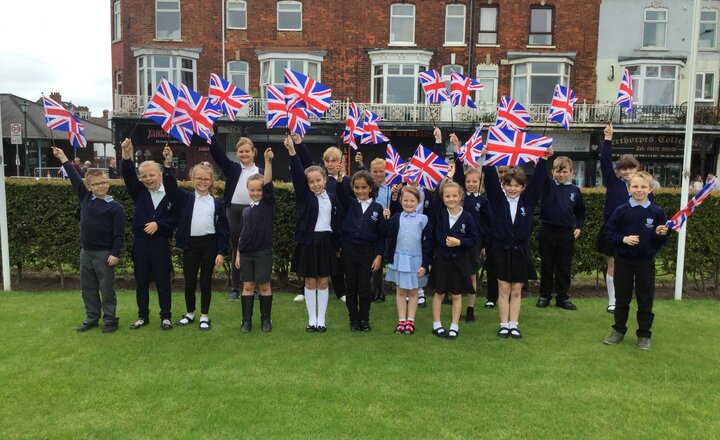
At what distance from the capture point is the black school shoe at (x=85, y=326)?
19.3ft

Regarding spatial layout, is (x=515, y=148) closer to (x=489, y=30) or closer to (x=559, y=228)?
(x=559, y=228)

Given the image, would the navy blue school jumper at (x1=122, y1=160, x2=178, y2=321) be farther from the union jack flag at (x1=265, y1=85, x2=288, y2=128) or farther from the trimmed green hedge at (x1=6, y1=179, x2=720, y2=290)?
the trimmed green hedge at (x1=6, y1=179, x2=720, y2=290)

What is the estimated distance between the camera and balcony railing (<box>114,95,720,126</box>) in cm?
2556

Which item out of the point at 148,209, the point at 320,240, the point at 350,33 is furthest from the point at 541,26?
the point at 148,209

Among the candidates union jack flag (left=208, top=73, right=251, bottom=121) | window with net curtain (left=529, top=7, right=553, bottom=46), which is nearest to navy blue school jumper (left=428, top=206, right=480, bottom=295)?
union jack flag (left=208, top=73, right=251, bottom=121)

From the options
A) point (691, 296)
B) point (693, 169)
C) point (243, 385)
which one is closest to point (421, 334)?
point (243, 385)

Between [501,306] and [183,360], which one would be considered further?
[501,306]

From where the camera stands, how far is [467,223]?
226 inches

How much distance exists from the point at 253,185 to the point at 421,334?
2.54 metres

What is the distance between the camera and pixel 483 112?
2578 centimetres

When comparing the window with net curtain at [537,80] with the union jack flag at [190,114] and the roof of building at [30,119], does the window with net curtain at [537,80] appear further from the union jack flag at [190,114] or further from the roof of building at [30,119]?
the roof of building at [30,119]

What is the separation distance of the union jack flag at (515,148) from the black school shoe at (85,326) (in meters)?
4.97

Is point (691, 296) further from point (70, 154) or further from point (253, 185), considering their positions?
point (70, 154)

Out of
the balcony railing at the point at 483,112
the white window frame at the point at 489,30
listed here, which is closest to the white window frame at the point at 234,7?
the balcony railing at the point at 483,112
